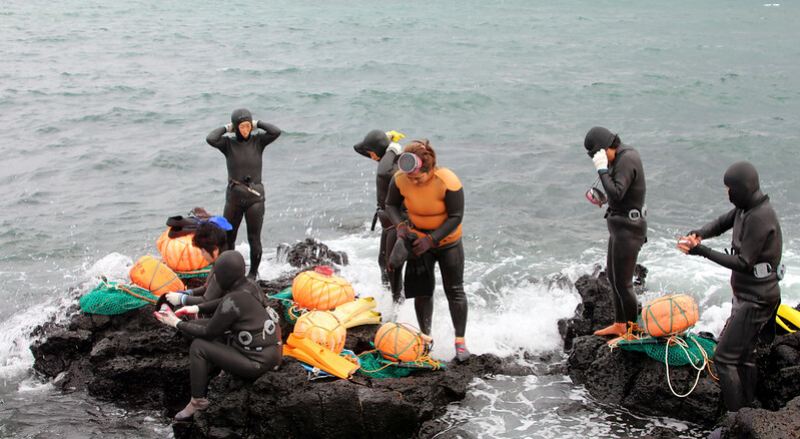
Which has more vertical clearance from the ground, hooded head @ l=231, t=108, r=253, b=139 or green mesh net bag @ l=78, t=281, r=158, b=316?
hooded head @ l=231, t=108, r=253, b=139

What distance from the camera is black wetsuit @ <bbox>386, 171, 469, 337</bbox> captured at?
789 centimetres

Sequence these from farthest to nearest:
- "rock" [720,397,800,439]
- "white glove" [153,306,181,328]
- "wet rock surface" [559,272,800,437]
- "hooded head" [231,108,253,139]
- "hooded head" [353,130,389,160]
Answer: "hooded head" [231,108,253,139]
"hooded head" [353,130,389,160]
"wet rock surface" [559,272,800,437]
"white glove" [153,306,181,328]
"rock" [720,397,800,439]

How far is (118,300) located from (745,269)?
6103 mm

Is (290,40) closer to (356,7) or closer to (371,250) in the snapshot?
(356,7)

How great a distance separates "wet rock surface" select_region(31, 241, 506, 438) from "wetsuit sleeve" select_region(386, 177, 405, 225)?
128cm

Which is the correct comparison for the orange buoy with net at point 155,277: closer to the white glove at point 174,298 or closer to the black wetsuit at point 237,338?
the white glove at point 174,298

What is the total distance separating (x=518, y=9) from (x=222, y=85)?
27585 mm

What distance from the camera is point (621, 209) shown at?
7977 mm

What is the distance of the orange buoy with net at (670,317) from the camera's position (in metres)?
7.54

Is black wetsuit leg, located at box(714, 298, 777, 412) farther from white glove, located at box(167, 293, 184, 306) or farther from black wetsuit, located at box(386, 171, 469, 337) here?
white glove, located at box(167, 293, 184, 306)

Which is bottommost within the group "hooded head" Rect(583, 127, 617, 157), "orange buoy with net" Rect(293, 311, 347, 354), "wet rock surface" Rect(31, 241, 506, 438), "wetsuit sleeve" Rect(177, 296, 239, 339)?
"wet rock surface" Rect(31, 241, 506, 438)

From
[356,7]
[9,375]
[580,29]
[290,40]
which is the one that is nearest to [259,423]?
[9,375]

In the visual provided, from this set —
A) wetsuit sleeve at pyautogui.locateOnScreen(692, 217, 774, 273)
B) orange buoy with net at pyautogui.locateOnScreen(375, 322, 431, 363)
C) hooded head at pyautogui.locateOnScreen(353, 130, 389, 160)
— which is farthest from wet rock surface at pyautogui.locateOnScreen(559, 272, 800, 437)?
hooded head at pyautogui.locateOnScreen(353, 130, 389, 160)

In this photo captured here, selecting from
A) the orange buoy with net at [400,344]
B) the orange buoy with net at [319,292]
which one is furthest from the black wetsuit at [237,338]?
the orange buoy with net at [319,292]
